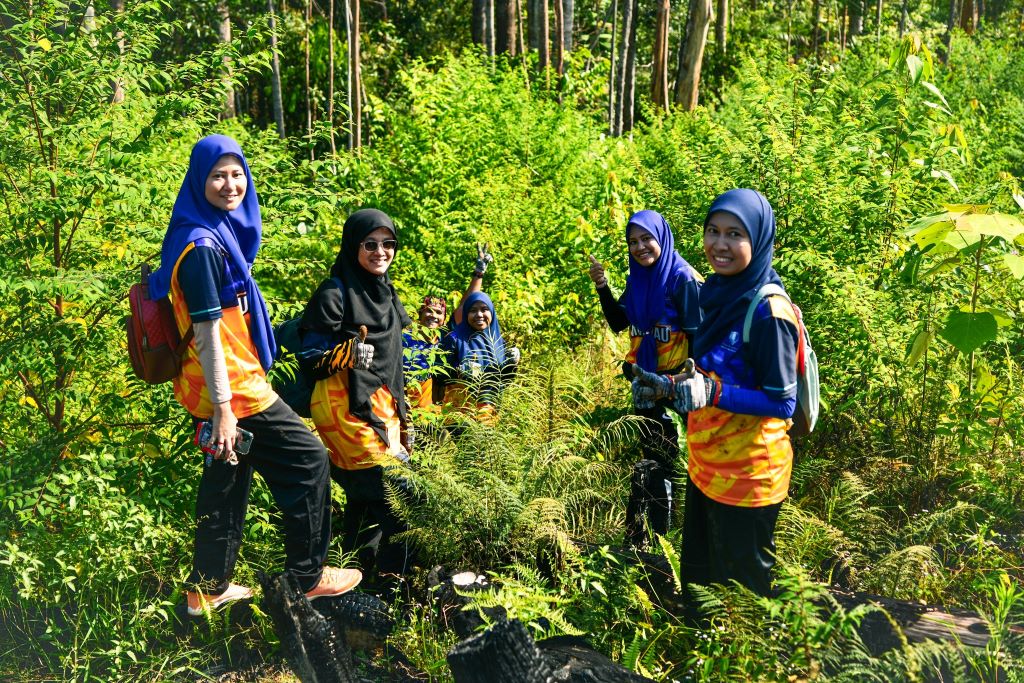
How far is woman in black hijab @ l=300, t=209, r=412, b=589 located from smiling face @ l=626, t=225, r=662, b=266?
138cm

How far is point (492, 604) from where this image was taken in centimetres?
392

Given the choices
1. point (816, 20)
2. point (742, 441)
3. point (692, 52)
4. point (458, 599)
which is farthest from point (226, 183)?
point (816, 20)

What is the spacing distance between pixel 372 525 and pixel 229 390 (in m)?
1.32

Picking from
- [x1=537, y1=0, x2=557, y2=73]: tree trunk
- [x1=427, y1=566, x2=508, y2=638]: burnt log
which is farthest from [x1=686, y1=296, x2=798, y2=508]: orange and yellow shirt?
[x1=537, y1=0, x2=557, y2=73]: tree trunk

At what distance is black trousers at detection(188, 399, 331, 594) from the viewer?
4027 mm

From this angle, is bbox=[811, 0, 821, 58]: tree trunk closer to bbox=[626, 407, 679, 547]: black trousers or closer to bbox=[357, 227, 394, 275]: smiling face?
bbox=[626, 407, 679, 547]: black trousers

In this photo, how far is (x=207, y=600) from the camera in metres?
4.19

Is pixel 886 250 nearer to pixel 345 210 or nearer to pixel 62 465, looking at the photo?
pixel 345 210

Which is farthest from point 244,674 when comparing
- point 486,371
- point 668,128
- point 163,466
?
point 668,128

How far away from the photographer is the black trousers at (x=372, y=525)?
4.65 metres

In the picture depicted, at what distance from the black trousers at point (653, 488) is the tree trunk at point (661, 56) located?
Answer: 12.7 metres

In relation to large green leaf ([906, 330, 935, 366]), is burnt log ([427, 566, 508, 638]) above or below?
below

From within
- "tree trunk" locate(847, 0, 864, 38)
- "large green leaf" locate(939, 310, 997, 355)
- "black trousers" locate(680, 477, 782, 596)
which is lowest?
"black trousers" locate(680, 477, 782, 596)

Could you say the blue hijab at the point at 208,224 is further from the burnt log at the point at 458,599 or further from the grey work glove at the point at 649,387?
the grey work glove at the point at 649,387
